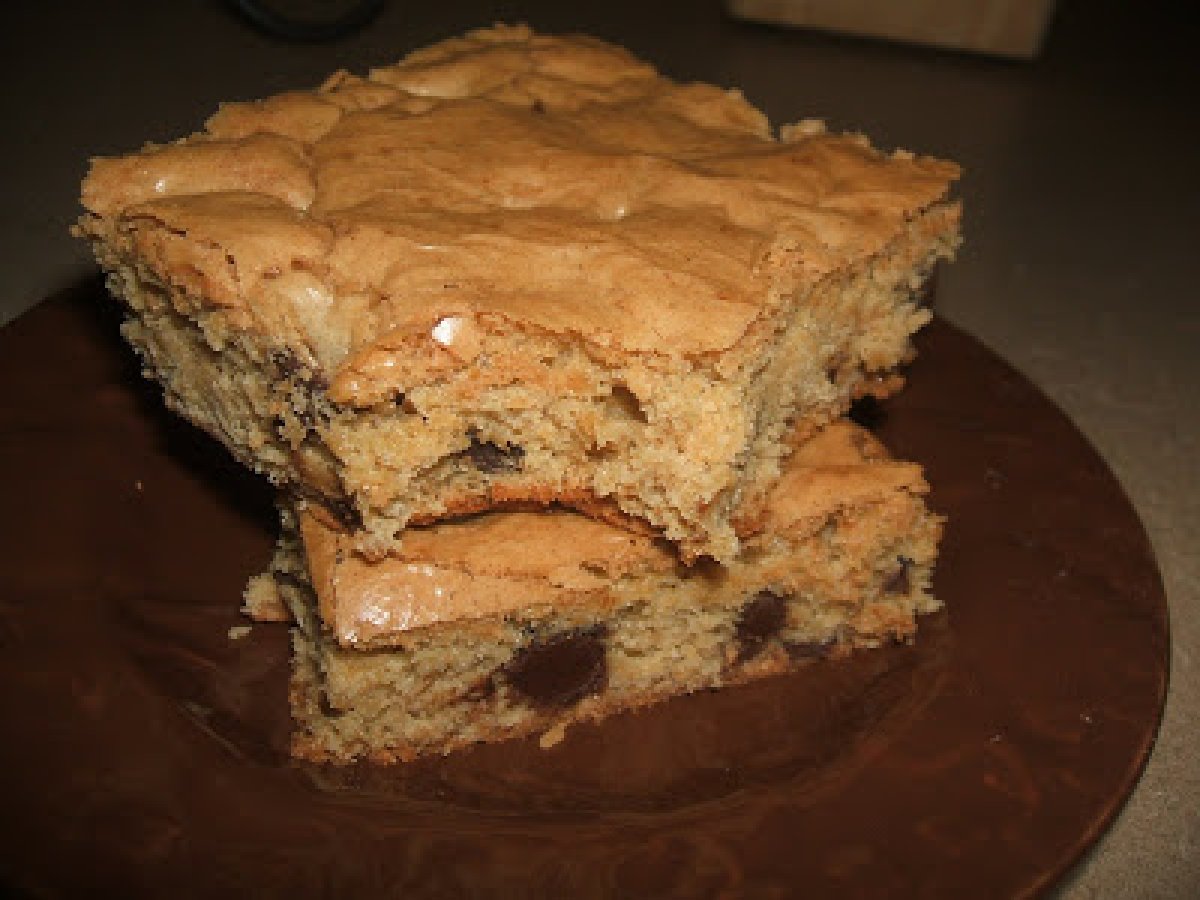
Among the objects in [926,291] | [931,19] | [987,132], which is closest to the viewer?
[926,291]

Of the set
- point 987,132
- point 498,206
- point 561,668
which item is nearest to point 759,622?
point 561,668

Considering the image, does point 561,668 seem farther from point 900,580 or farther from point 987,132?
point 987,132

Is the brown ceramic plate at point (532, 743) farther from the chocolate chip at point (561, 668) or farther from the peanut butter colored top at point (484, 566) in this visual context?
the peanut butter colored top at point (484, 566)

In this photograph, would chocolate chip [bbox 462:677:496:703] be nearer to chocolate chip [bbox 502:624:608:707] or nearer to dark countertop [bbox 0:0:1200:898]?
chocolate chip [bbox 502:624:608:707]

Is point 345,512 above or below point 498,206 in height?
below

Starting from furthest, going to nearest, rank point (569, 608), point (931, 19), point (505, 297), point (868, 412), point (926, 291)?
point (931, 19) < point (868, 412) < point (926, 291) < point (569, 608) < point (505, 297)

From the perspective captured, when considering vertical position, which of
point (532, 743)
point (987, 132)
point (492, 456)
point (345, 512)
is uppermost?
point (492, 456)

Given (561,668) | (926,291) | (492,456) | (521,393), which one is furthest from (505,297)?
(926,291)

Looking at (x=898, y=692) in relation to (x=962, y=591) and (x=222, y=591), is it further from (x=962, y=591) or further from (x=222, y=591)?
(x=222, y=591)

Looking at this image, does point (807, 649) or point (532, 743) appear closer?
point (532, 743)
